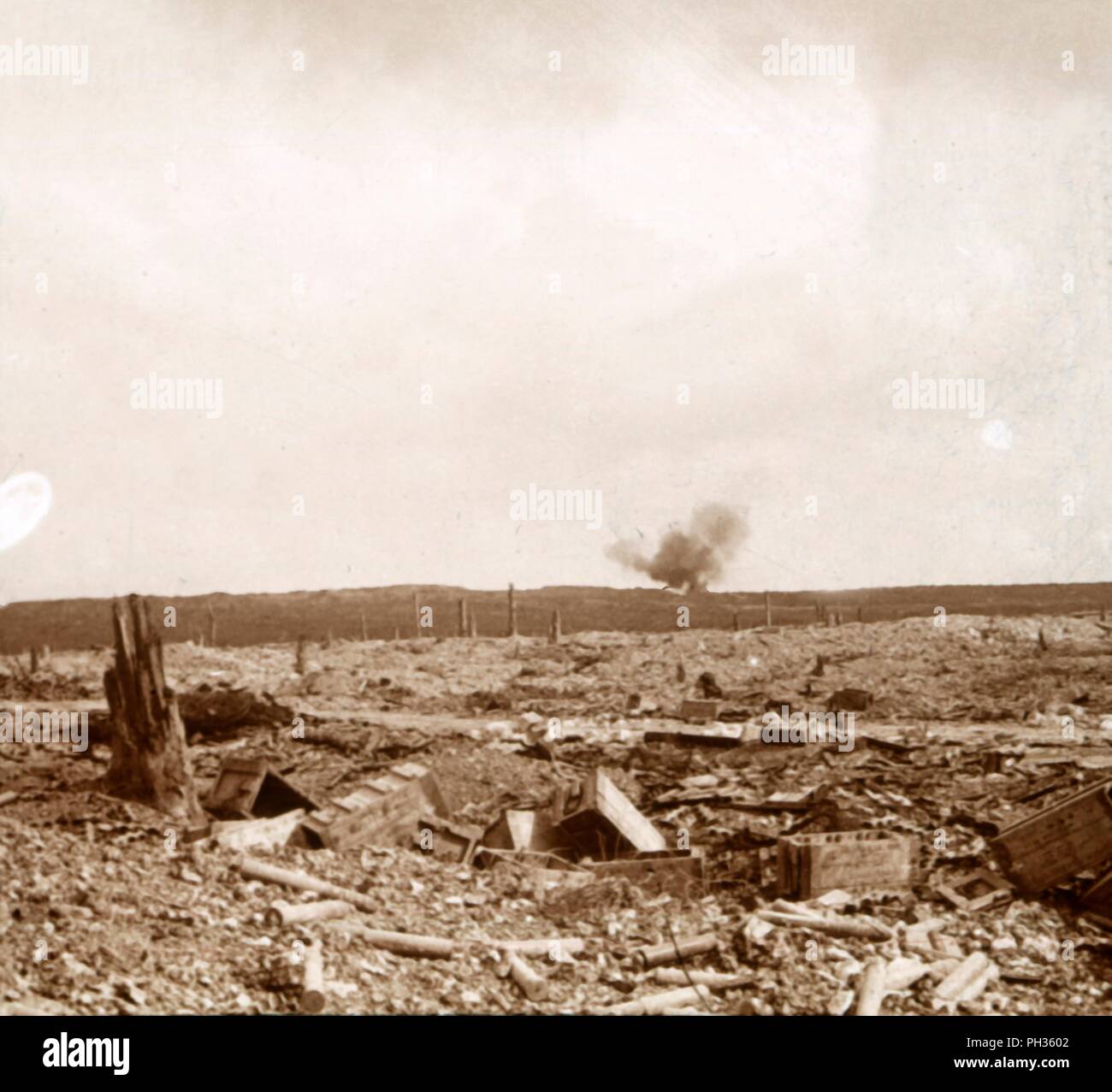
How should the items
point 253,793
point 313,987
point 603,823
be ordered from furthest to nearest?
point 253,793 < point 603,823 < point 313,987

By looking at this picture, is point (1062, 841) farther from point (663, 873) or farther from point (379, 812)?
point (379, 812)

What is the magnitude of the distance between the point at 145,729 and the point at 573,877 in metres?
4.26

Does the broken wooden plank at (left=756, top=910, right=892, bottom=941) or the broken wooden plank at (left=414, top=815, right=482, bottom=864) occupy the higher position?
the broken wooden plank at (left=414, top=815, right=482, bottom=864)

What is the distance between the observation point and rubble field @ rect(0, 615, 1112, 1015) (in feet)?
22.5

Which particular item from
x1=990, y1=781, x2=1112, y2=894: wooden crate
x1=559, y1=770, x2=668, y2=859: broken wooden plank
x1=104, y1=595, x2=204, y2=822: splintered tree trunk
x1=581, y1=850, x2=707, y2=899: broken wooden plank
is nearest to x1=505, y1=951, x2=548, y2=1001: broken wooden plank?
x1=581, y1=850, x2=707, y2=899: broken wooden plank

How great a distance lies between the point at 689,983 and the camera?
23.6ft

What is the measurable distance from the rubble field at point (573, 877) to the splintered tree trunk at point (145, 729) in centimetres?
30

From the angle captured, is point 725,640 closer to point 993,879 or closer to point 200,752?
point 200,752

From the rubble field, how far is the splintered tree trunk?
0.30m

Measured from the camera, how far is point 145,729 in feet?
32.2

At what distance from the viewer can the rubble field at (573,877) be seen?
22.5 feet

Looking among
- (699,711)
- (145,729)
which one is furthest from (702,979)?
(699,711)

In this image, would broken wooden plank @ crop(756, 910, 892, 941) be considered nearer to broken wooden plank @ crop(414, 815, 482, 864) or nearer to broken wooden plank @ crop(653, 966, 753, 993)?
broken wooden plank @ crop(653, 966, 753, 993)

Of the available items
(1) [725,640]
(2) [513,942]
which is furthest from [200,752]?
(1) [725,640]
